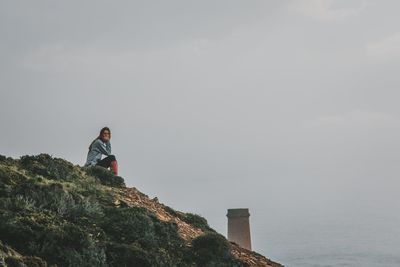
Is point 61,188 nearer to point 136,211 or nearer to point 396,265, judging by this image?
point 136,211

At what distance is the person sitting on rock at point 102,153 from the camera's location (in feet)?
53.6

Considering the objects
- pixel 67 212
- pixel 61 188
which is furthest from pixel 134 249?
pixel 61 188

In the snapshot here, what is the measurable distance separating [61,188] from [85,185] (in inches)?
84.8

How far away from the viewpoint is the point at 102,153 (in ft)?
54.5

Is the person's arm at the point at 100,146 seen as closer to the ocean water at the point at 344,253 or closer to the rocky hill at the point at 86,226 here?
the rocky hill at the point at 86,226

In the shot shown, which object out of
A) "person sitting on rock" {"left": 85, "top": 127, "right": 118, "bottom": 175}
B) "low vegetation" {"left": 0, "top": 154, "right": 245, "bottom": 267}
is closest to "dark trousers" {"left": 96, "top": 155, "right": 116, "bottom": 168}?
"person sitting on rock" {"left": 85, "top": 127, "right": 118, "bottom": 175}

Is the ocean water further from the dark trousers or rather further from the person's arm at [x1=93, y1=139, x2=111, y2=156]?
the person's arm at [x1=93, y1=139, x2=111, y2=156]

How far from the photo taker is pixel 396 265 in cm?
11381

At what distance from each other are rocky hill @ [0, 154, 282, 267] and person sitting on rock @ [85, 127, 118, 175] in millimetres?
815

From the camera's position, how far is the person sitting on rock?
16.3m

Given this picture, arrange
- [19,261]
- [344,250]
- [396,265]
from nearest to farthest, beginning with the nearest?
[19,261] < [396,265] < [344,250]

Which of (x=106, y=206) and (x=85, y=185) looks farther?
(x=85, y=185)

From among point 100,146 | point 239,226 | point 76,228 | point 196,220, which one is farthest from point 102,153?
point 76,228

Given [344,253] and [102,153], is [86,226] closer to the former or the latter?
[102,153]
